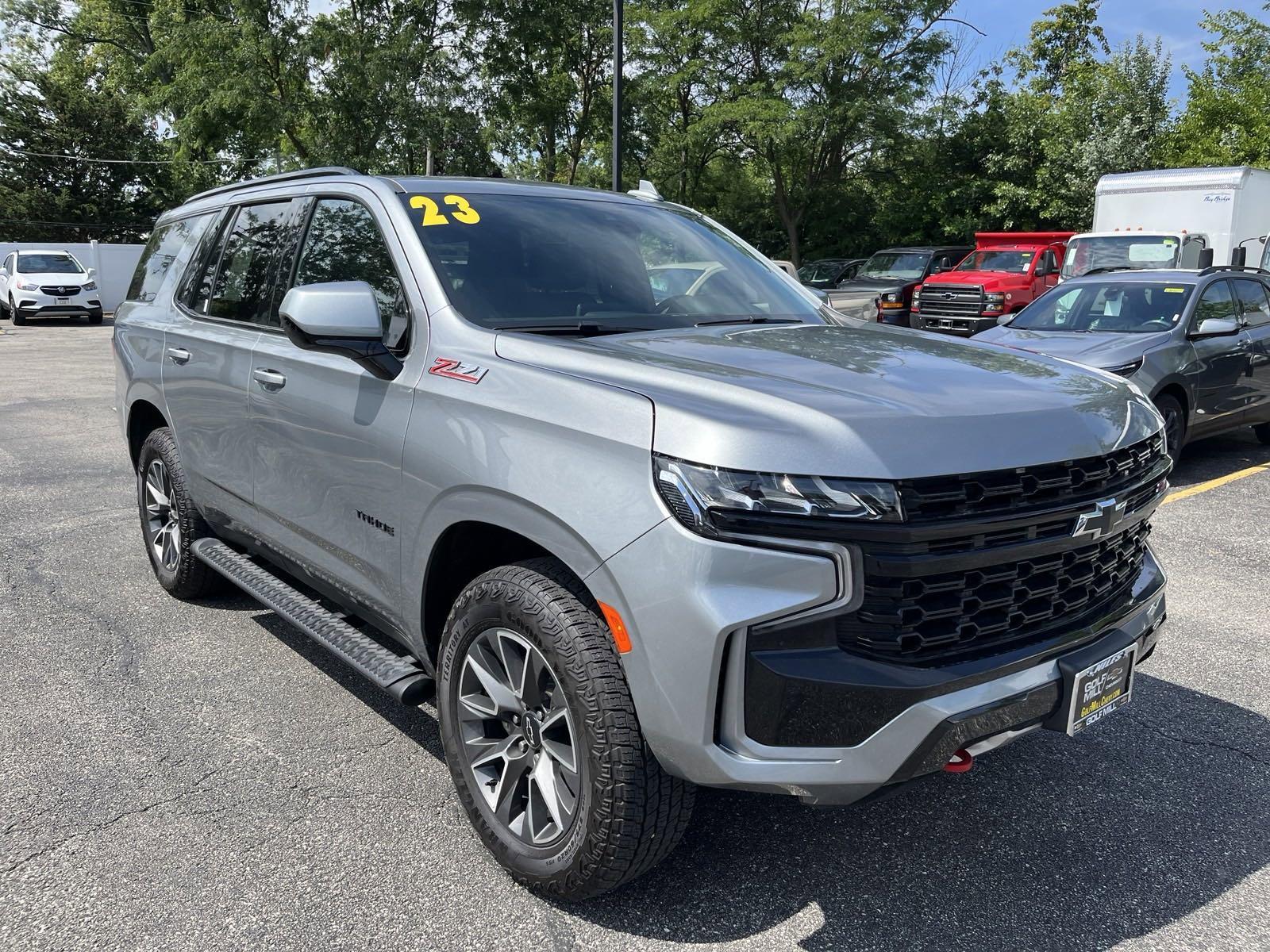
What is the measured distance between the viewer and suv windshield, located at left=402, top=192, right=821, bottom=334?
125 inches

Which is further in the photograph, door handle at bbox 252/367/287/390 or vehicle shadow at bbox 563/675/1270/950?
door handle at bbox 252/367/287/390

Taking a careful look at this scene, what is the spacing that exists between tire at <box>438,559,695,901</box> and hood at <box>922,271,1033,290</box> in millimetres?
16956

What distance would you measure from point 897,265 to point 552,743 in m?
21.0

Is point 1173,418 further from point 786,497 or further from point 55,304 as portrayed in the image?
point 55,304

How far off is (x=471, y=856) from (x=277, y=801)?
2.31ft

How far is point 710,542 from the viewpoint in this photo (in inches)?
84.3

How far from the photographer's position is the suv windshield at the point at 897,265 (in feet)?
71.3

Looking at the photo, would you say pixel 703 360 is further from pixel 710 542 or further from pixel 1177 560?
pixel 1177 560

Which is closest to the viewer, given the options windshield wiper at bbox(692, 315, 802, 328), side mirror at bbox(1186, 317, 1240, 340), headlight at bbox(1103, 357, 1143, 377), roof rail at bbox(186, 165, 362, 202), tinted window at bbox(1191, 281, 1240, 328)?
windshield wiper at bbox(692, 315, 802, 328)

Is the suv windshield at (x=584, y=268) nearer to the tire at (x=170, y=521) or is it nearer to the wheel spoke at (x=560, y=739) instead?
the wheel spoke at (x=560, y=739)

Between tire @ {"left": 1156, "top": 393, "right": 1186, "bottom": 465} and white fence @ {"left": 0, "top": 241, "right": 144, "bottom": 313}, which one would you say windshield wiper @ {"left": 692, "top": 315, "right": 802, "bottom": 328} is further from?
white fence @ {"left": 0, "top": 241, "right": 144, "bottom": 313}

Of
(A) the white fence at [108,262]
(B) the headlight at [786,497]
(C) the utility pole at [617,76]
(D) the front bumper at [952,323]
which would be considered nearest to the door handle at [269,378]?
(B) the headlight at [786,497]

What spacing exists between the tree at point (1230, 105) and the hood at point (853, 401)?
25.3m

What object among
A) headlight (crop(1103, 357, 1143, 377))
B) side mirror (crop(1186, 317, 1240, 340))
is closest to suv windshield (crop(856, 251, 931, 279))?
side mirror (crop(1186, 317, 1240, 340))
